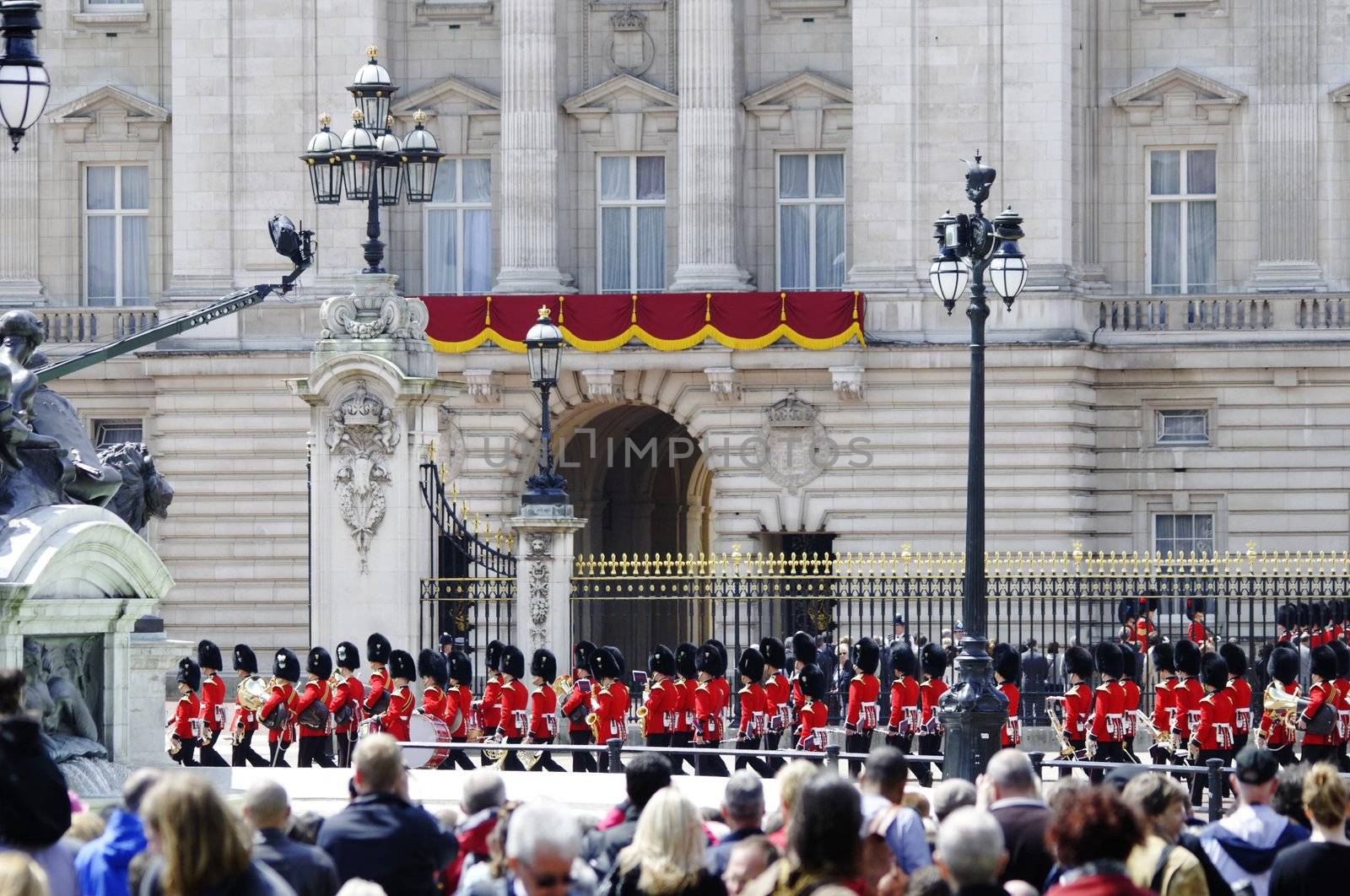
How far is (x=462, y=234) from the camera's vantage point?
38.3m

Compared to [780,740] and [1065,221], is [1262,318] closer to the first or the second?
[1065,221]

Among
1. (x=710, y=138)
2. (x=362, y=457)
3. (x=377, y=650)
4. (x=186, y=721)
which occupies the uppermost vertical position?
(x=710, y=138)

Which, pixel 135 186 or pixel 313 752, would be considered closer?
pixel 313 752

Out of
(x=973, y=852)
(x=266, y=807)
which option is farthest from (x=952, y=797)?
(x=266, y=807)

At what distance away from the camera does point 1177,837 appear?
10.3m

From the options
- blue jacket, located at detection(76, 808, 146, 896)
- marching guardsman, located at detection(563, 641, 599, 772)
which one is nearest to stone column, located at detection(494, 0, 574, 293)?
marching guardsman, located at detection(563, 641, 599, 772)

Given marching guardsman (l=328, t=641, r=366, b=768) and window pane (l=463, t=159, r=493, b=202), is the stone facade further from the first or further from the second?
marching guardsman (l=328, t=641, r=366, b=768)

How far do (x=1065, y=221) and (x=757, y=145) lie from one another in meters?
4.24

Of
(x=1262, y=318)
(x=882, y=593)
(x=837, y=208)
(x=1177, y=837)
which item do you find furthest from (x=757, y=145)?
(x=1177, y=837)

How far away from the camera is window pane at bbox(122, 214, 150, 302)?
3900 centimetres

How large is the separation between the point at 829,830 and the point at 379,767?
1.70 m

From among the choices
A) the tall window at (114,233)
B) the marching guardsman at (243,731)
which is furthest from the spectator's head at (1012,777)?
the tall window at (114,233)

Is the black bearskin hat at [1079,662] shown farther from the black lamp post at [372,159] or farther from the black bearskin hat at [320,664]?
the black lamp post at [372,159]

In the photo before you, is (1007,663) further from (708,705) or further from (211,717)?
(211,717)
